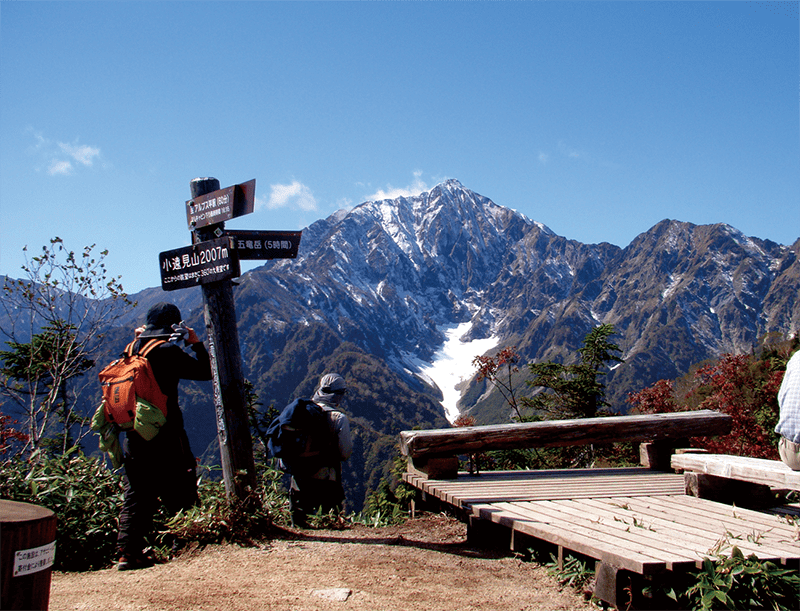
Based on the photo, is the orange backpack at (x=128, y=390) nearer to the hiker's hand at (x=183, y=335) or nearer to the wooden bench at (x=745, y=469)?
the hiker's hand at (x=183, y=335)

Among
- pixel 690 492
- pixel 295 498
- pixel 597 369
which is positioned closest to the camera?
pixel 690 492

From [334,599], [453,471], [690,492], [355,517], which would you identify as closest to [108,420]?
[334,599]

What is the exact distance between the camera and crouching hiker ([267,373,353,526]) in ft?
22.2

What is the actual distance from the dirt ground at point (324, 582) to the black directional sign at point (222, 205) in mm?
3191

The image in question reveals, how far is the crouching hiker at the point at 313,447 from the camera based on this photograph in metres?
6.75

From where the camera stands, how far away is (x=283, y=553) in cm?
544

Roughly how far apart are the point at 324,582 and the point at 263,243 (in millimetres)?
3385

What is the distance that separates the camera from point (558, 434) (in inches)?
315

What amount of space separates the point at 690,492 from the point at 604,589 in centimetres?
291

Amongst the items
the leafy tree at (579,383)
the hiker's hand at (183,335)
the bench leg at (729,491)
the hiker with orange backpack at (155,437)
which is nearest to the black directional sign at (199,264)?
the hiker with orange backpack at (155,437)

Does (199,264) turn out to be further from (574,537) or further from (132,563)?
(574,537)

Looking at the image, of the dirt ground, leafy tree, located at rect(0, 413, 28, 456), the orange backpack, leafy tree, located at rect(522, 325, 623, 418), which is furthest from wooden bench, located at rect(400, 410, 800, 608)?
leafy tree, located at rect(522, 325, 623, 418)

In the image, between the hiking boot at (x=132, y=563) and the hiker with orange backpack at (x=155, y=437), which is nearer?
the hiking boot at (x=132, y=563)

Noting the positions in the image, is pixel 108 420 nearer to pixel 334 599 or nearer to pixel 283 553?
pixel 283 553
